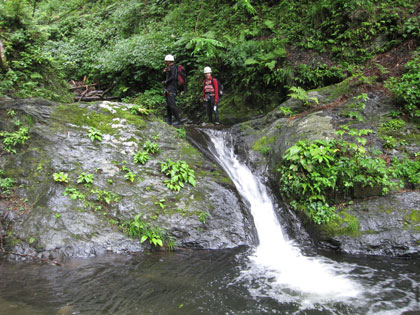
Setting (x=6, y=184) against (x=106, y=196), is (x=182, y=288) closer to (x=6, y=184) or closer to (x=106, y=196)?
(x=106, y=196)

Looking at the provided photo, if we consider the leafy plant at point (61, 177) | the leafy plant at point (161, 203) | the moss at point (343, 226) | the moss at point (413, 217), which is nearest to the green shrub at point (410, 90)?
the moss at point (413, 217)

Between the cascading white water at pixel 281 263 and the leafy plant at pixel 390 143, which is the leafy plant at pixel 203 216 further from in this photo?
the leafy plant at pixel 390 143

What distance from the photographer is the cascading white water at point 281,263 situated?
4.52 metres

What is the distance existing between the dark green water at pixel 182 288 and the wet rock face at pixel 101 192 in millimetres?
552

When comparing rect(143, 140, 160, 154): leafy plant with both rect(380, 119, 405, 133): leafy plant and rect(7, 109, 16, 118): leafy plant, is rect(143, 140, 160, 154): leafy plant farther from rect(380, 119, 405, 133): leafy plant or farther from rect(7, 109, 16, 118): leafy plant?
rect(380, 119, 405, 133): leafy plant

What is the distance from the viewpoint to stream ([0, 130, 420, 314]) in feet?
13.0

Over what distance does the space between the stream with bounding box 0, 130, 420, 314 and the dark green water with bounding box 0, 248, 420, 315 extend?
0.04 feet

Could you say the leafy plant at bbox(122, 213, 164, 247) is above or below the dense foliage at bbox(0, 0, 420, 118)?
below

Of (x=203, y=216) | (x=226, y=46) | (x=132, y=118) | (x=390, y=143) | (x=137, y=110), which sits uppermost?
(x=226, y=46)

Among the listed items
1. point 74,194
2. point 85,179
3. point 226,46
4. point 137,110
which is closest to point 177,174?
point 85,179

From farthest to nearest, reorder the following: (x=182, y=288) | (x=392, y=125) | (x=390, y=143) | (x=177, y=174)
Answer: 1. (x=392, y=125)
2. (x=390, y=143)
3. (x=177, y=174)
4. (x=182, y=288)

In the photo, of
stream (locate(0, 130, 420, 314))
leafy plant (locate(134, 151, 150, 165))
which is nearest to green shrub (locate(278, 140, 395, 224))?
stream (locate(0, 130, 420, 314))

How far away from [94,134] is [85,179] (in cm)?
143

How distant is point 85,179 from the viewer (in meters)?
6.27
